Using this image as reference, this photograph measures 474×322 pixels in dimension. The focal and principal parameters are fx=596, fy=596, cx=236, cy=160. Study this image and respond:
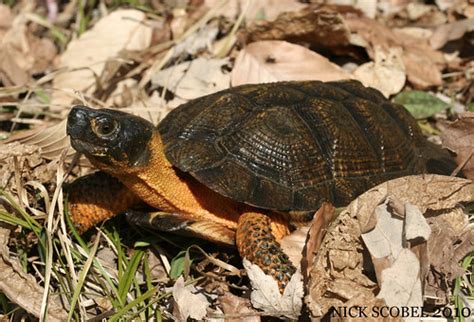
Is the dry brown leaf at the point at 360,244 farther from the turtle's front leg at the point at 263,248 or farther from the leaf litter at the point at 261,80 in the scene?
the turtle's front leg at the point at 263,248

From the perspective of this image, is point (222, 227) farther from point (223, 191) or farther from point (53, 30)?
point (53, 30)

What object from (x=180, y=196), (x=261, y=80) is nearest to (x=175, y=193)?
(x=180, y=196)

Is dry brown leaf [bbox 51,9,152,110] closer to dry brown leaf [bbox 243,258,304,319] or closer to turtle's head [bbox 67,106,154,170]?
turtle's head [bbox 67,106,154,170]

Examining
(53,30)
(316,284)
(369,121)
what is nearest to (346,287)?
(316,284)

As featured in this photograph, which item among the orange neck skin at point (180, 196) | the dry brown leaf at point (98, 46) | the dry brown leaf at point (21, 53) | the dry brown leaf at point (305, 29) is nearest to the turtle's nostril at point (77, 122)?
the orange neck skin at point (180, 196)

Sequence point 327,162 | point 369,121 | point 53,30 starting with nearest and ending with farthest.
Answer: point 327,162
point 369,121
point 53,30

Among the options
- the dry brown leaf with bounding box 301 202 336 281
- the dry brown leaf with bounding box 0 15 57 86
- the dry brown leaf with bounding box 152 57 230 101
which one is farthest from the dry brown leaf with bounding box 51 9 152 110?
the dry brown leaf with bounding box 301 202 336 281
